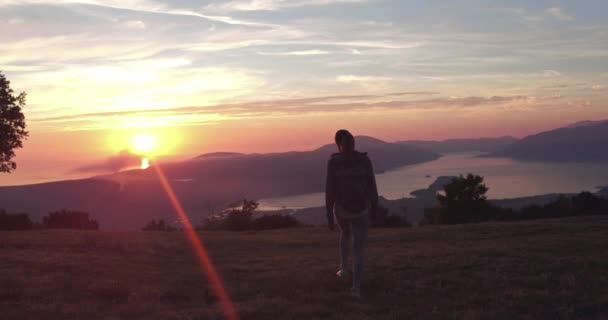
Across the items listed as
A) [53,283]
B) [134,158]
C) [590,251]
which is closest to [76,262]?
[53,283]

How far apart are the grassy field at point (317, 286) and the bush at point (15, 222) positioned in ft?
82.2

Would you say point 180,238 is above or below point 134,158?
below

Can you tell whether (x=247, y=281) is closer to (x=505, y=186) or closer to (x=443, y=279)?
(x=443, y=279)

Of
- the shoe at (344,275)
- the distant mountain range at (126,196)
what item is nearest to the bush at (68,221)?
the shoe at (344,275)

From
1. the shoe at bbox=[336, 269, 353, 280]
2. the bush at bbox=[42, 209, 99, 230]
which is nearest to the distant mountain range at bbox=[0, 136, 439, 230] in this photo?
the bush at bbox=[42, 209, 99, 230]

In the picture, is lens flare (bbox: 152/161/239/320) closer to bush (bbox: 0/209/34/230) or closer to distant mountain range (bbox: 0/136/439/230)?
bush (bbox: 0/209/34/230)

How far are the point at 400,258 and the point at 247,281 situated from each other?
15.2 feet

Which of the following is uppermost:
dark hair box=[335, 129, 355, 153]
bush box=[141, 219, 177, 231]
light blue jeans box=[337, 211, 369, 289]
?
dark hair box=[335, 129, 355, 153]

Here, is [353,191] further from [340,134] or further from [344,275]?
[344,275]

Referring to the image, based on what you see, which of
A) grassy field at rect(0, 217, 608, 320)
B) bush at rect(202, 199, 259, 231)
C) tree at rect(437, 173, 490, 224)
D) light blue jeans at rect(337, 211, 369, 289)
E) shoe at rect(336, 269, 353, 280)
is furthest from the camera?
tree at rect(437, 173, 490, 224)

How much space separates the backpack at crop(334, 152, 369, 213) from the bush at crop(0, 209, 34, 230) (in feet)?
120

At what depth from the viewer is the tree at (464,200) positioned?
185 feet

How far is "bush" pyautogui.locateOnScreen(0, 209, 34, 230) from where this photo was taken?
3981 centimetres

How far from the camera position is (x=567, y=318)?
7.49m
